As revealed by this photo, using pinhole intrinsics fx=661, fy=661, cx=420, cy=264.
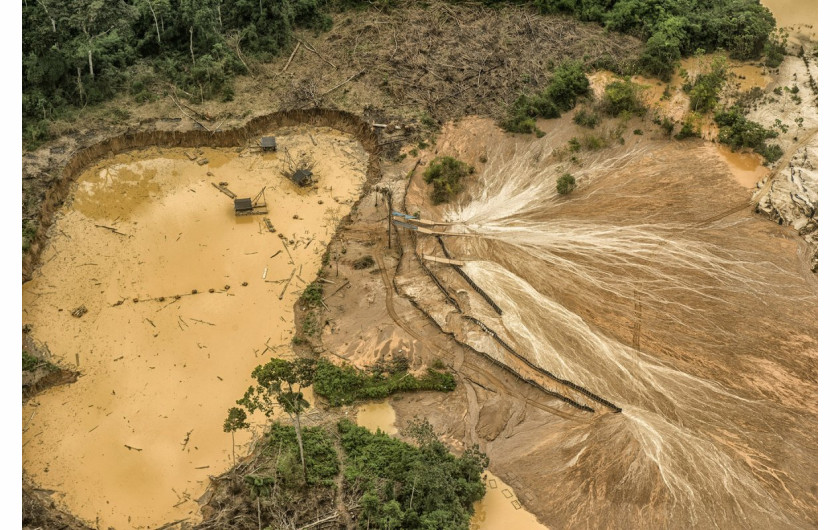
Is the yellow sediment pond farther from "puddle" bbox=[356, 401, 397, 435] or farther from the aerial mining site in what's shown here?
"puddle" bbox=[356, 401, 397, 435]

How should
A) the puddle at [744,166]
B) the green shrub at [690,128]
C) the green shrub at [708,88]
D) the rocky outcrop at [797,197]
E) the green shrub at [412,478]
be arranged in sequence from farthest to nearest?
1. the green shrub at [708,88]
2. the green shrub at [690,128]
3. the puddle at [744,166]
4. the rocky outcrop at [797,197]
5. the green shrub at [412,478]

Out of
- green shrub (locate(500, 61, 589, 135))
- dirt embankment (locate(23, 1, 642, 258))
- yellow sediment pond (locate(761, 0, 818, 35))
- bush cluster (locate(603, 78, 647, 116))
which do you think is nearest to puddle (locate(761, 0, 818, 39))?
yellow sediment pond (locate(761, 0, 818, 35))

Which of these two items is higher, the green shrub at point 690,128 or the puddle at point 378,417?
the green shrub at point 690,128

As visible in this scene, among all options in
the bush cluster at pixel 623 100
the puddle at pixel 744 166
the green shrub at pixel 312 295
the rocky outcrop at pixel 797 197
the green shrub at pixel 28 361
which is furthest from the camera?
Result: the bush cluster at pixel 623 100

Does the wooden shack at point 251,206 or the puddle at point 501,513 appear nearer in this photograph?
the puddle at point 501,513

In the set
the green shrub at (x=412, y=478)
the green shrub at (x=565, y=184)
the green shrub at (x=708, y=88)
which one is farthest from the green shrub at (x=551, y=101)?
the green shrub at (x=412, y=478)

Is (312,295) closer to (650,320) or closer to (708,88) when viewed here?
(650,320)

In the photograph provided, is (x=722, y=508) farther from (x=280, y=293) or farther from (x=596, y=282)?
(x=280, y=293)

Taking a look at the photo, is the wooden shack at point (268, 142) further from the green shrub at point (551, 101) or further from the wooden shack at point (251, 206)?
the green shrub at point (551, 101)
